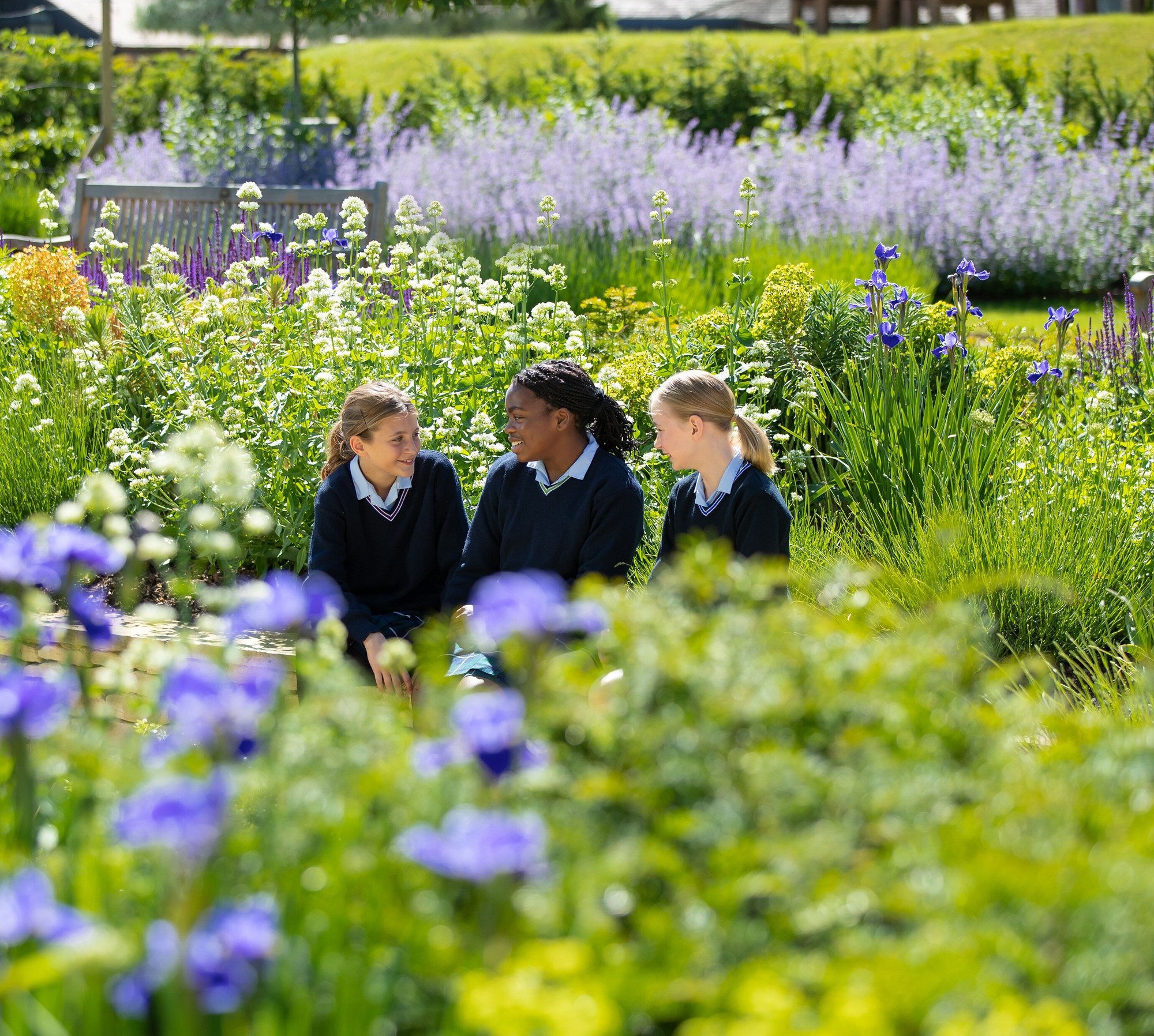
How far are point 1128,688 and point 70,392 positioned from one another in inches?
154

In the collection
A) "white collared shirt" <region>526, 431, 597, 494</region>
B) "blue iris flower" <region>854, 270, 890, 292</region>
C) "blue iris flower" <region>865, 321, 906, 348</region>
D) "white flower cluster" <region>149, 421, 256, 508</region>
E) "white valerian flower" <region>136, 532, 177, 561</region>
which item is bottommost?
"white collared shirt" <region>526, 431, 597, 494</region>

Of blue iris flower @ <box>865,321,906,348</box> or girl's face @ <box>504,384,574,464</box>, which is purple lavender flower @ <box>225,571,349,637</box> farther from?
blue iris flower @ <box>865,321,906,348</box>

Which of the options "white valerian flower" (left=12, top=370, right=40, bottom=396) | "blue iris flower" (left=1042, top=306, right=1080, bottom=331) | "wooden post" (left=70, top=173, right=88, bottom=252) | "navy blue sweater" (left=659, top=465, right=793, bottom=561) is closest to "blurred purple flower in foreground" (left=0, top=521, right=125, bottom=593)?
"navy blue sweater" (left=659, top=465, right=793, bottom=561)

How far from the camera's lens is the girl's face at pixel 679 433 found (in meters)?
3.36

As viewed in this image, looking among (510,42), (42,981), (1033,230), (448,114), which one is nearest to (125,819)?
(42,981)

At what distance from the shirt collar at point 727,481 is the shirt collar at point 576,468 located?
390 mm

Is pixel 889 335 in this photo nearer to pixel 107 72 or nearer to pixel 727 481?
pixel 727 481

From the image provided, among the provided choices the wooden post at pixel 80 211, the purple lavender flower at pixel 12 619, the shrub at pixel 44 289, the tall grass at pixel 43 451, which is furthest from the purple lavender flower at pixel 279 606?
the wooden post at pixel 80 211

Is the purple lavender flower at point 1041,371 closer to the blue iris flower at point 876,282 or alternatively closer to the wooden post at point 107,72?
the blue iris flower at point 876,282

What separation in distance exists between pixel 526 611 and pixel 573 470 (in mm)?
2220

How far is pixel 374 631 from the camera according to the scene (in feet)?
11.6

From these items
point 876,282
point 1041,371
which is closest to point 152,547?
point 876,282

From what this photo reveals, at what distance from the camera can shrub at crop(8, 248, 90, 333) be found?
5820mm

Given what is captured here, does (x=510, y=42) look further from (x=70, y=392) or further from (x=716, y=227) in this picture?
(x=70, y=392)
